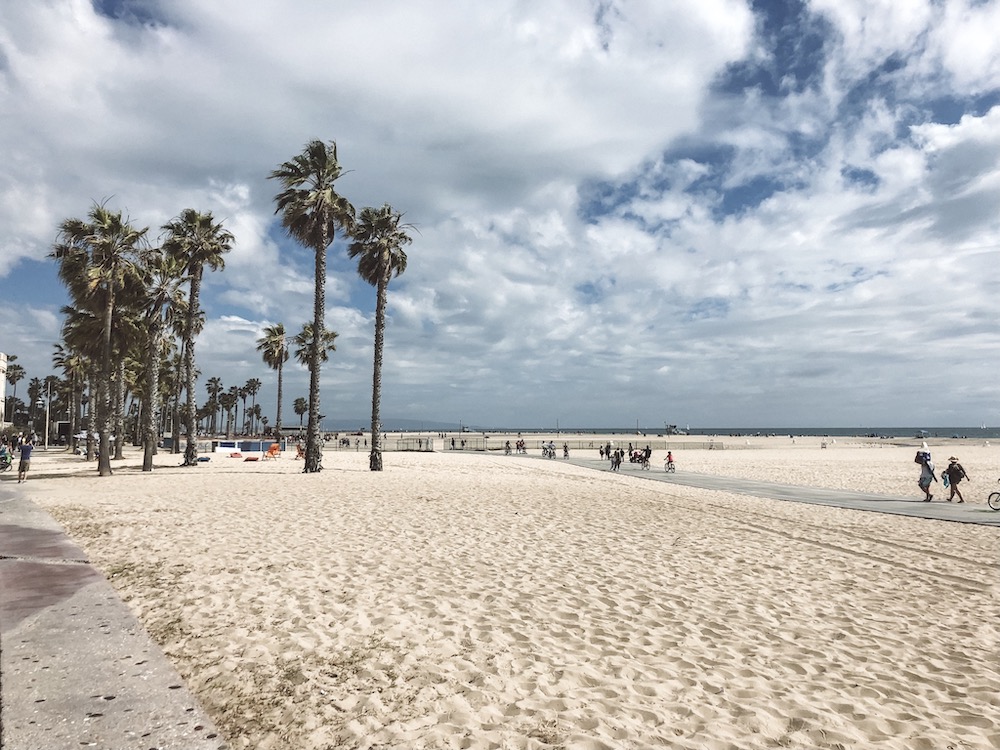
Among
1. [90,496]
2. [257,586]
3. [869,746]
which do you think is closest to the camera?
[869,746]

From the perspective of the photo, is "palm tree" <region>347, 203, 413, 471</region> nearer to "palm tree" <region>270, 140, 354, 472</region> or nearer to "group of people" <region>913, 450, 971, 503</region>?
"palm tree" <region>270, 140, 354, 472</region>

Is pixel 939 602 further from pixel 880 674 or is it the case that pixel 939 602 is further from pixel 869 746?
pixel 869 746

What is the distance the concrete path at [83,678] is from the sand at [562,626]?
0.24 metres

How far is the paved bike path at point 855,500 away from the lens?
54.2ft

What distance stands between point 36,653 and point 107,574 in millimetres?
3334

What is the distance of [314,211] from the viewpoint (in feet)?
87.5

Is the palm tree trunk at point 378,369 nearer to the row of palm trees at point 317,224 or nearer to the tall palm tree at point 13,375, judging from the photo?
the row of palm trees at point 317,224

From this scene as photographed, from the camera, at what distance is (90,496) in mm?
17422

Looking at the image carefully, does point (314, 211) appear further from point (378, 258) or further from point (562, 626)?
point (562, 626)

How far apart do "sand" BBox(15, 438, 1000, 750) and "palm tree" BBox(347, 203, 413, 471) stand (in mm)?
14390

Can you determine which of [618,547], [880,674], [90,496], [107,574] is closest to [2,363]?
[90,496]

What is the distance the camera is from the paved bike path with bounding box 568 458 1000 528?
54.2 feet

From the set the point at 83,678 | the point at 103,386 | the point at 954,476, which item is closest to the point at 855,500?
the point at 954,476

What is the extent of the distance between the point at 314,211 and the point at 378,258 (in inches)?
152
